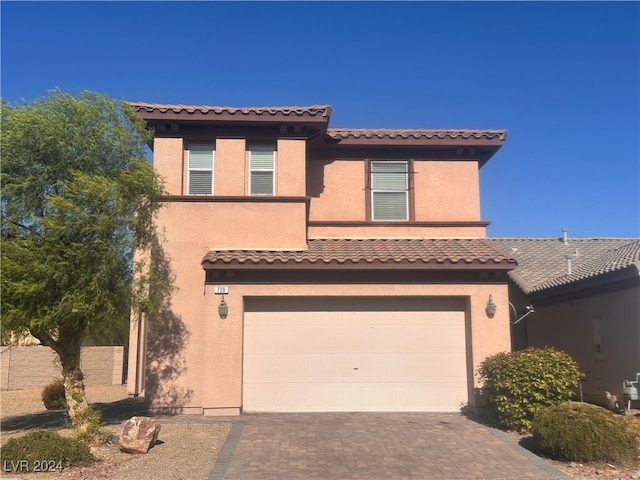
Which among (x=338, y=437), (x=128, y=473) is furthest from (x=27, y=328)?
(x=338, y=437)

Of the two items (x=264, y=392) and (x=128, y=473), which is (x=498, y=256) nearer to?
(x=264, y=392)

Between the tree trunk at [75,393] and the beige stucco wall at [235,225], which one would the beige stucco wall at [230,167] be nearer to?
the beige stucco wall at [235,225]

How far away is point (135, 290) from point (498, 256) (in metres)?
7.68

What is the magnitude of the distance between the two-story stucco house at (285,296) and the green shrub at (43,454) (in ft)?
12.6

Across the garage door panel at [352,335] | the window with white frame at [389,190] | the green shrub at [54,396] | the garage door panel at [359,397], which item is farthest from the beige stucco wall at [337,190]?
the green shrub at [54,396]

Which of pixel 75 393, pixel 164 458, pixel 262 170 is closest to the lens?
pixel 164 458

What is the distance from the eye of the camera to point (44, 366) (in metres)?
21.2

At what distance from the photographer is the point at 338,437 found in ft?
33.3

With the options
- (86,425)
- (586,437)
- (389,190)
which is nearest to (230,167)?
(389,190)

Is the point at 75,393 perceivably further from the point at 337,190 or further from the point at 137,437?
the point at 337,190

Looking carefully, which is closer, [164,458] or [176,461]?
[176,461]

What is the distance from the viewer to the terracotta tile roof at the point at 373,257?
12.4m

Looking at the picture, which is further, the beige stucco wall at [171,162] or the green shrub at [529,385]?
the beige stucco wall at [171,162]

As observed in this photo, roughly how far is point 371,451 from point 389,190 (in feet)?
24.9
